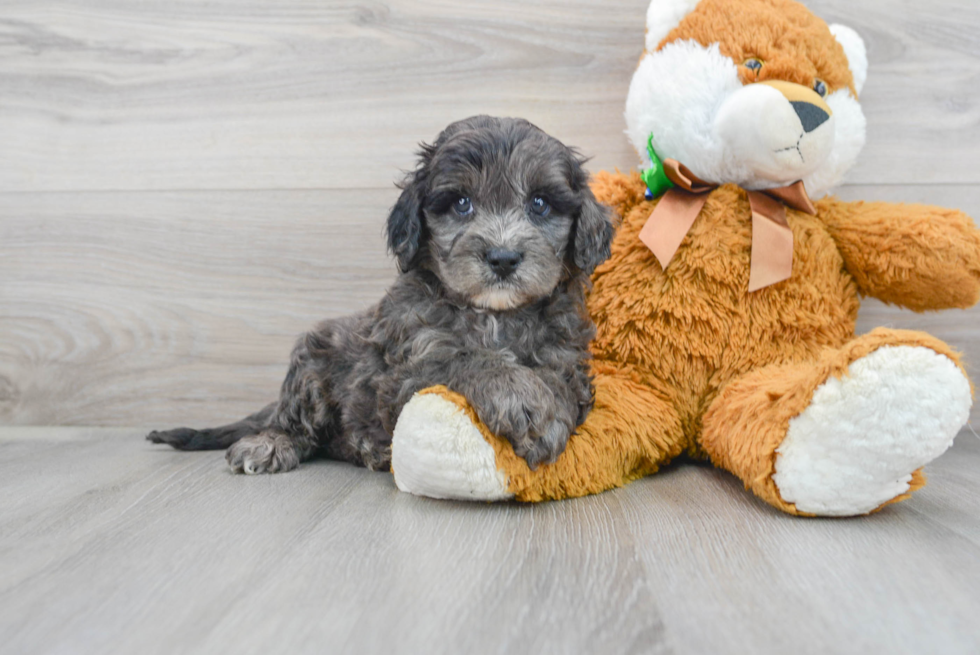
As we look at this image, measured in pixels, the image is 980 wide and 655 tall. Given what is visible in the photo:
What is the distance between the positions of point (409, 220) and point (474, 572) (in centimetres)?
76

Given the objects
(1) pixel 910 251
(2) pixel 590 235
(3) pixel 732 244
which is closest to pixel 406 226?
(2) pixel 590 235

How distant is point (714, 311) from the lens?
5.80 ft

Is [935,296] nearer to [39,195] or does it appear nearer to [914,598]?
[914,598]

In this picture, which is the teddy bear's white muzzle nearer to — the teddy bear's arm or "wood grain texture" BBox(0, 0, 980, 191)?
the teddy bear's arm

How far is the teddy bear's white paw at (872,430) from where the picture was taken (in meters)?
1.25

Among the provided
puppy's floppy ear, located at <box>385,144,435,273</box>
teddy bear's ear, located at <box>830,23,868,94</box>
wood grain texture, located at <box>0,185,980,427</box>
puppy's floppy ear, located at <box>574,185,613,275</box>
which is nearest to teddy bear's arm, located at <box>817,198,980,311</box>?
teddy bear's ear, located at <box>830,23,868,94</box>

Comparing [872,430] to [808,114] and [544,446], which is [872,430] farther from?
[808,114]

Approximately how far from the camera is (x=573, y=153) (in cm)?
163

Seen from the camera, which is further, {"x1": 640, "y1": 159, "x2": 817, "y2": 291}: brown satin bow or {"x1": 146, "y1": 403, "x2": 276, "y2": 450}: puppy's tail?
{"x1": 146, "y1": 403, "x2": 276, "y2": 450}: puppy's tail

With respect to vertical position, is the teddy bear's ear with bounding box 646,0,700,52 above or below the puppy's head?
above

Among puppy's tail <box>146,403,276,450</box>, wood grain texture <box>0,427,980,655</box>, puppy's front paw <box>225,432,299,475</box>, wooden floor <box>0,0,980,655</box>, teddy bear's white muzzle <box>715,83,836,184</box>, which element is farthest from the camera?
puppy's tail <box>146,403,276,450</box>

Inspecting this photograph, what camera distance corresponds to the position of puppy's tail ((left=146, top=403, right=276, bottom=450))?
2088 millimetres

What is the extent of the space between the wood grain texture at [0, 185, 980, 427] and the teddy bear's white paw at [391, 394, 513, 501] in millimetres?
1016

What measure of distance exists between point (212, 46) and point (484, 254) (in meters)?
1.48
